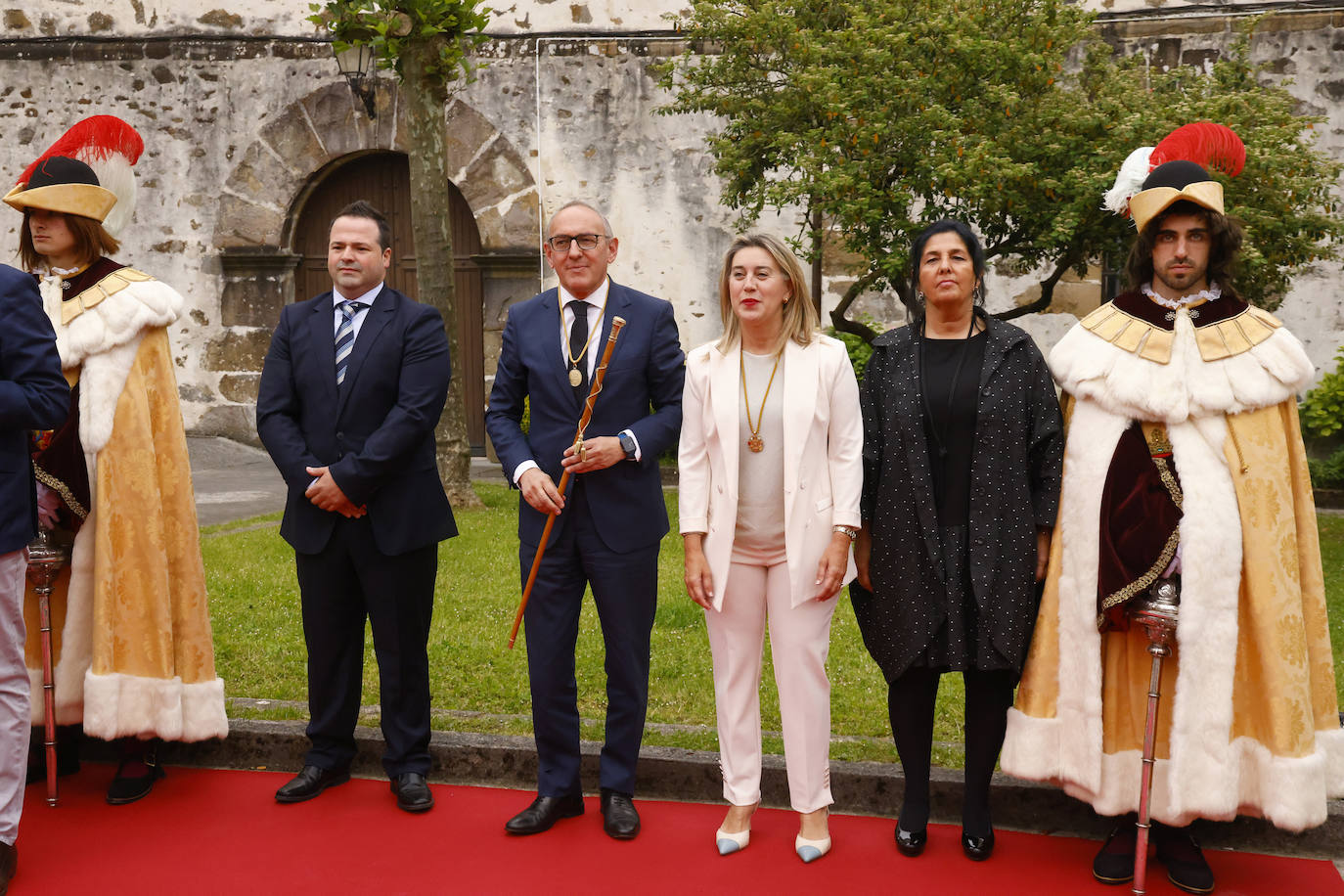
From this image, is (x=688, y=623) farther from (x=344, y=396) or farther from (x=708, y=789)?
(x=344, y=396)

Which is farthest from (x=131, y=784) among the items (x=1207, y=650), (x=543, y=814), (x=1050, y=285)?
(x=1050, y=285)

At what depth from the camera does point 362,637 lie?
4367 mm

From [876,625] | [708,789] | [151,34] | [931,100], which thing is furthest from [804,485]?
[151,34]

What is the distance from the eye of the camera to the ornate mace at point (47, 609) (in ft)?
13.5

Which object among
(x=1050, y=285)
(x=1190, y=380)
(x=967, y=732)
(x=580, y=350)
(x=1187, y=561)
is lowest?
(x=967, y=732)

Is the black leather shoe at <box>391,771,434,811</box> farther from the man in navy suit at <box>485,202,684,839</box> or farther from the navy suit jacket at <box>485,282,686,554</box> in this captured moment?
the navy suit jacket at <box>485,282,686,554</box>

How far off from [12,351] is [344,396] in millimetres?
1052

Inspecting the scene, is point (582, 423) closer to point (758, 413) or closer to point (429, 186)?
point (758, 413)

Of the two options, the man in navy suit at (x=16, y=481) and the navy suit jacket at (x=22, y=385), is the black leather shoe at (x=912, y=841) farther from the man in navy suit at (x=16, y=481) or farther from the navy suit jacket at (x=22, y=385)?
the navy suit jacket at (x=22, y=385)

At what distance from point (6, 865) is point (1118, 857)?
11.2 feet

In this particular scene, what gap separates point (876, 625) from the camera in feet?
12.6

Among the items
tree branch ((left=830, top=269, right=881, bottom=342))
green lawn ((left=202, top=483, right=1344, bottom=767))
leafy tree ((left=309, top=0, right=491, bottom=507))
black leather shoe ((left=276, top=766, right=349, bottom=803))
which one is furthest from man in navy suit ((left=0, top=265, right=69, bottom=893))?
tree branch ((left=830, top=269, right=881, bottom=342))

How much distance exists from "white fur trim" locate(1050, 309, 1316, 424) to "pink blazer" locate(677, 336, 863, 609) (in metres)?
0.77

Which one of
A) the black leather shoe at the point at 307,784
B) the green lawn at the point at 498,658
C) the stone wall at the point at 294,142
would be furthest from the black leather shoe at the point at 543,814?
the stone wall at the point at 294,142
